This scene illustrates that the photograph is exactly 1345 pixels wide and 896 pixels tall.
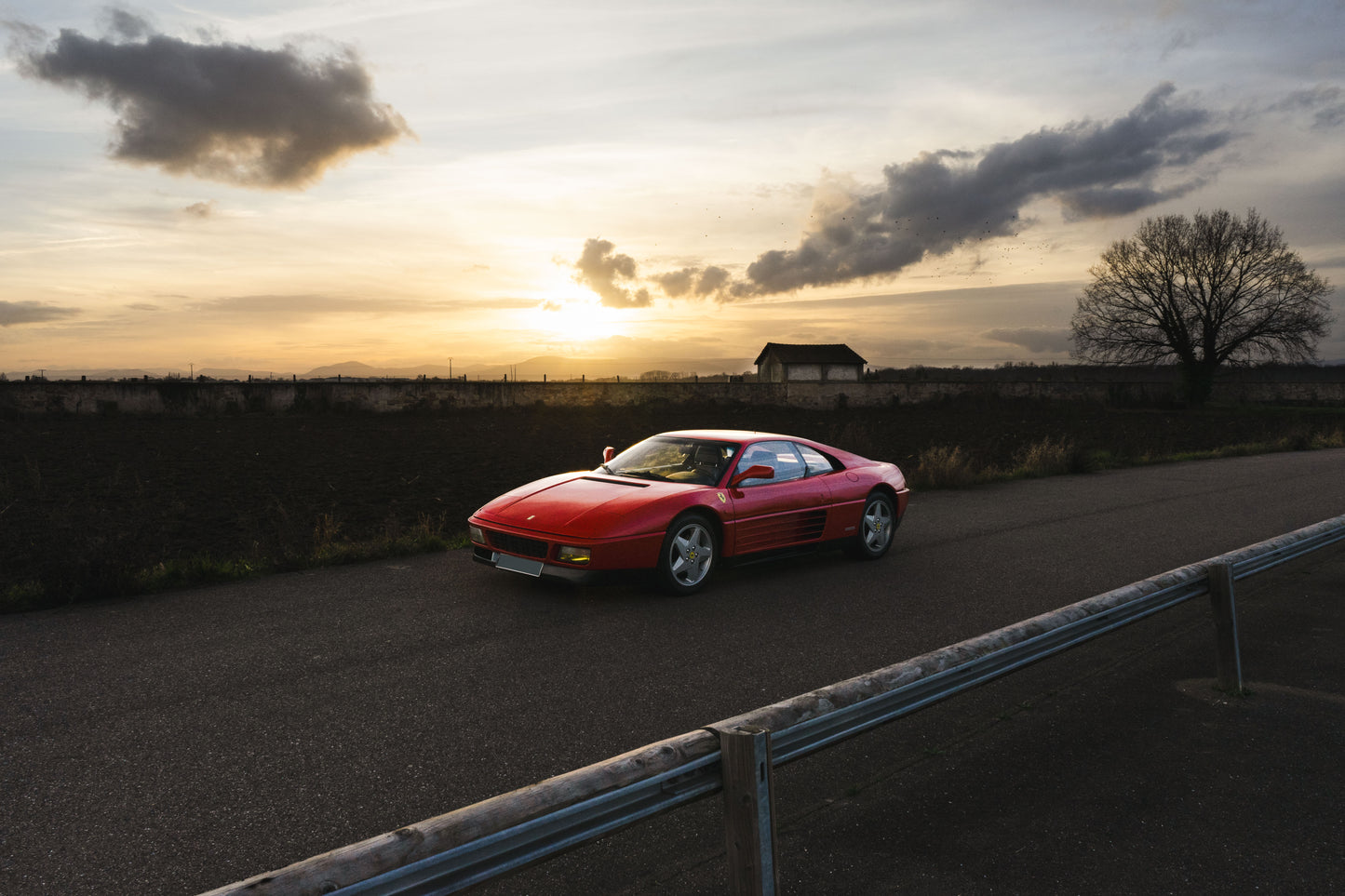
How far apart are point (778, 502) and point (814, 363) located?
2945 inches

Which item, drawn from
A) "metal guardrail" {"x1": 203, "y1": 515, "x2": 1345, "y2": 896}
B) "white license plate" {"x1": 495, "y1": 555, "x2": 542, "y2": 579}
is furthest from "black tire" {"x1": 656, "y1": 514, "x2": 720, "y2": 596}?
"metal guardrail" {"x1": 203, "y1": 515, "x2": 1345, "y2": 896}

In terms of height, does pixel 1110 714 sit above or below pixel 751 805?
below

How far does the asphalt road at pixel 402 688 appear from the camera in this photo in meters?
3.23

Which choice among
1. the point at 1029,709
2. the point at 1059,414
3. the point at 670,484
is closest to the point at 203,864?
the point at 1029,709

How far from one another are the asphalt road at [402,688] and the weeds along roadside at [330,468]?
0.75 m

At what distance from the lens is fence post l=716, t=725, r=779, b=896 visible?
8.00ft

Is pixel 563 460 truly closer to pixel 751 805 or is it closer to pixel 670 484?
pixel 670 484

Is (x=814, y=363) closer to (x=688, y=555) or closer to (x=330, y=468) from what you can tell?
(x=330, y=468)

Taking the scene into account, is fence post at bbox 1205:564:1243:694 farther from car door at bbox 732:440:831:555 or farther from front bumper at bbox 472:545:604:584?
front bumper at bbox 472:545:604:584

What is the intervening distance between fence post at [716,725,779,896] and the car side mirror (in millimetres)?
4938

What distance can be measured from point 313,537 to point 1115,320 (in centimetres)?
5769

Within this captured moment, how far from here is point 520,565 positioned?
22.6 feet

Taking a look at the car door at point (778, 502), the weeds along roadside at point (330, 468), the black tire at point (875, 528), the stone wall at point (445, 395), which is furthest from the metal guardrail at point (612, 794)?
the stone wall at point (445, 395)

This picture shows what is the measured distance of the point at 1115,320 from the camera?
56406 mm
